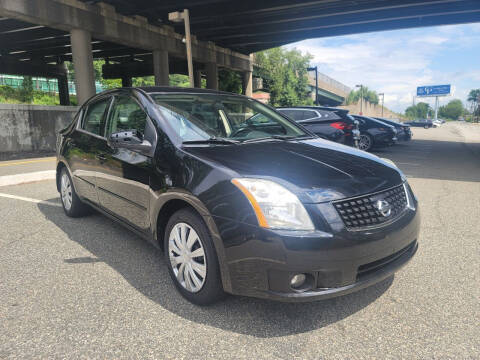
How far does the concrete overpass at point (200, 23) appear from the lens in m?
17.6

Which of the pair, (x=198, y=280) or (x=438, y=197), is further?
(x=438, y=197)

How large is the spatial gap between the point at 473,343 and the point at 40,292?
119 inches

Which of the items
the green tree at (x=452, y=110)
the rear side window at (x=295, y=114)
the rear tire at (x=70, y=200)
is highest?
the rear side window at (x=295, y=114)

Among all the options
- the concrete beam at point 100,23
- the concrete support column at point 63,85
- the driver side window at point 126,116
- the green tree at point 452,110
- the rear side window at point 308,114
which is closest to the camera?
the driver side window at point 126,116

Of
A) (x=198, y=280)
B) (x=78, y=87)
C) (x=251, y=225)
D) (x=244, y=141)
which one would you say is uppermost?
(x=78, y=87)

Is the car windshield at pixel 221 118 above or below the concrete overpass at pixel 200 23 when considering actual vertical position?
below

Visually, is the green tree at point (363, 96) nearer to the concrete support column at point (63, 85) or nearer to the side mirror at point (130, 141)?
the concrete support column at point (63, 85)

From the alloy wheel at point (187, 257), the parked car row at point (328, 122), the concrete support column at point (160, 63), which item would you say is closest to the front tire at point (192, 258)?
the alloy wheel at point (187, 257)

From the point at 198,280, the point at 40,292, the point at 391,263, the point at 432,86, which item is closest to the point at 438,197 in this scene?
the point at 391,263

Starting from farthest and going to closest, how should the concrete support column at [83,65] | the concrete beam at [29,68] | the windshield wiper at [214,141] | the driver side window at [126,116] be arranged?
the concrete beam at [29,68], the concrete support column at [83,65], the driver side window at [126,116], the windshield wiper at [214,141]

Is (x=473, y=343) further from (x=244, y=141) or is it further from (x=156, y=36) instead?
(x=156, y=36)

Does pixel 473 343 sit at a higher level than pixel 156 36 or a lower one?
lower

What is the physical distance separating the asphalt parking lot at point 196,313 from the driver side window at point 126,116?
1.22 meters

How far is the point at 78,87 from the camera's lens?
18.5m
